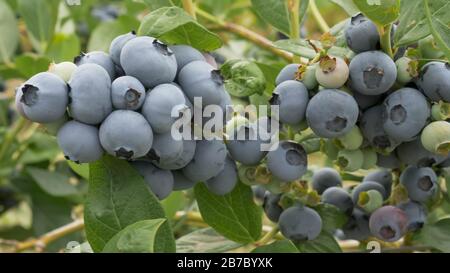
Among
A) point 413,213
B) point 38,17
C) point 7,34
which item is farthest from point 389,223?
point 7,34

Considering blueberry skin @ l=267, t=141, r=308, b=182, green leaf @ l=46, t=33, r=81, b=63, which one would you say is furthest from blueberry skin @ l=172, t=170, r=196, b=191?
green leaf @ l=46, t=33, r=81, b=63

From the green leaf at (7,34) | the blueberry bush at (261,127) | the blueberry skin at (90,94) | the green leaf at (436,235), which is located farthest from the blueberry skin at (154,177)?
the green leaf at (7,34)

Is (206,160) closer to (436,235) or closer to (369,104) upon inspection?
(369,104)

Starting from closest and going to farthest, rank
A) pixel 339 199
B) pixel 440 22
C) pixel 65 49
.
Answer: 1. pixel 440 22
2. pixel 339 199
3. pixel 65 49

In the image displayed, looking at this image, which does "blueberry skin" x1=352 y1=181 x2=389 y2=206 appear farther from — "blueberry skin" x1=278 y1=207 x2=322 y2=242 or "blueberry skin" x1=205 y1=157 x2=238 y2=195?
"blueberry skin" x1=205 y1=157 x2=238 y2=195

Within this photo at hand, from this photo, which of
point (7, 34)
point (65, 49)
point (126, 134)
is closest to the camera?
point (126, 134)
